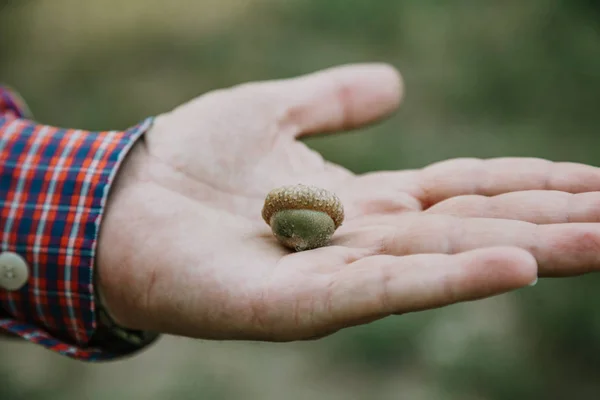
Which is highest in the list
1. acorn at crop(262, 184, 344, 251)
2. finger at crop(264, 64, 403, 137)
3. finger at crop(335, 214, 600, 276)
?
finger at crop(264, 64, 403, 137)

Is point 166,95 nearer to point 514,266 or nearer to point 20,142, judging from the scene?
point 20,142

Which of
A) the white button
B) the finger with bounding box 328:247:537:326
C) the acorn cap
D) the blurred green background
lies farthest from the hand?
the blurred green background

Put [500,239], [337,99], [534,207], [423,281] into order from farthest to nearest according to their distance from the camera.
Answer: [337,99], [534,207], [500,239], [423,281]

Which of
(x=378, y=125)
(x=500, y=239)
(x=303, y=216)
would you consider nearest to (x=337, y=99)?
(x=303, y=216)

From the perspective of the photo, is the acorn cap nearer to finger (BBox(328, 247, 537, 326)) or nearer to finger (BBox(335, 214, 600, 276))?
finger (BBox(335, 214, 600, 276))

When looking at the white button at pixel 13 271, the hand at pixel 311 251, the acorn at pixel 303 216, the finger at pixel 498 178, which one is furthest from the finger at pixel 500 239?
the white button at pixel 13 271

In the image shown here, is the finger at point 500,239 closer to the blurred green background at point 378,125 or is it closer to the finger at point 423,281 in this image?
the finger at point 423,281

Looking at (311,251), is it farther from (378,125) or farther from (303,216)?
(378,125)
